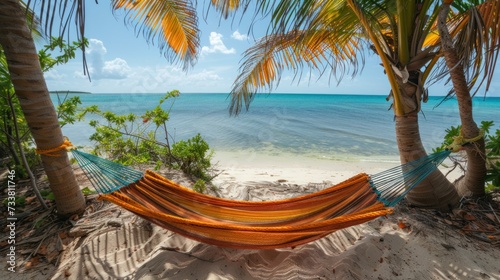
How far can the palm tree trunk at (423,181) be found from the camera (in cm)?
165

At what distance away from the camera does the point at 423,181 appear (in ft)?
5.57

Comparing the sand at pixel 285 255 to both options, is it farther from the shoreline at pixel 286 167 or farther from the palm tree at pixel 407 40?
the shoreline at pixel 286 167

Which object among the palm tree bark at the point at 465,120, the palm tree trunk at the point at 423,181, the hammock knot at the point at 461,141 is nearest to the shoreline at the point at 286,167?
the palm tree trunk at the point at 423,181

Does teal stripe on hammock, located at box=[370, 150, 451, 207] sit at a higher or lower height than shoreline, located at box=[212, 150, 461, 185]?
higher

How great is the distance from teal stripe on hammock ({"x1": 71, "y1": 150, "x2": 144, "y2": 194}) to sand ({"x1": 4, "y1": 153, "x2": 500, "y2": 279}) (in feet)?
→ 0.95

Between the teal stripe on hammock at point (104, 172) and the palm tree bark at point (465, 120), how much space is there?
5.99 ft

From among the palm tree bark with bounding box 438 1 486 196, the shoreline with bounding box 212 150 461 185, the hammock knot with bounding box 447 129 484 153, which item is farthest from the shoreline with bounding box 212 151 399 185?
the hammock knot with bounding box 447 129 484 153

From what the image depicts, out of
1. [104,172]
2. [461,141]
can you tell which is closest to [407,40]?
[461,141]

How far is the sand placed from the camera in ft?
4.02

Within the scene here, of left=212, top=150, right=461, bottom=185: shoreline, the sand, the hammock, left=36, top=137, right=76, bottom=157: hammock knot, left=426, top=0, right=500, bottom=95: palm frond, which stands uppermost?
left=426, top=0, right=500, bottom=95: palm frond

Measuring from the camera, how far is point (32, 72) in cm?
135

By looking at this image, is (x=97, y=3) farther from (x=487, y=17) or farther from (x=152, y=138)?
(x=152, y=138)

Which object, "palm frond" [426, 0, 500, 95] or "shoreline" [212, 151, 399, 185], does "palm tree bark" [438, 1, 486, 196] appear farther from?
"shoreline" [212, 151, 399, 185]

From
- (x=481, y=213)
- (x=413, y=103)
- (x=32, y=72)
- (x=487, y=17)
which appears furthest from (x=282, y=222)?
(x=487, y=17)
